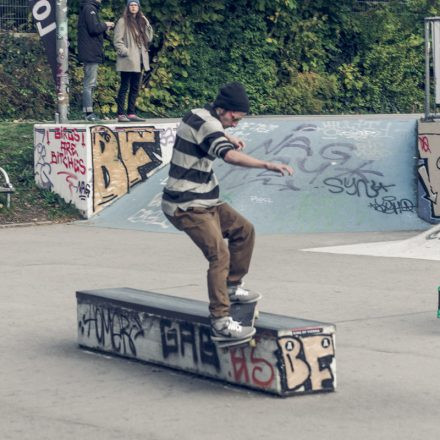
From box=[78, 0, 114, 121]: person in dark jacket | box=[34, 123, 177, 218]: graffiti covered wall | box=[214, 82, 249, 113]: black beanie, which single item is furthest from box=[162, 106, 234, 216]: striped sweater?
box=[78, 0, 114, 121]: person in dark jacket

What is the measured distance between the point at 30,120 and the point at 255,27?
579cm

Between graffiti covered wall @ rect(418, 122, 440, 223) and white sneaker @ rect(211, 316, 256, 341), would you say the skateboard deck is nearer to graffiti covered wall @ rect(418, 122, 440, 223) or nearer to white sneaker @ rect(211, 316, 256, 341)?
white sneaker @ rect(211, 316, 256, 341)

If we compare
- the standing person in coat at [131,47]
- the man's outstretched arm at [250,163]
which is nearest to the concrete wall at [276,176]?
the standing person in coat at [131,47]

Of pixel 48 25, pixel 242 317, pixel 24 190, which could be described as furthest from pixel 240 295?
pixel 48 25

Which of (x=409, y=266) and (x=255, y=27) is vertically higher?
(x=255, y=27)

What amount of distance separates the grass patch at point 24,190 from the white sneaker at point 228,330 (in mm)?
9765

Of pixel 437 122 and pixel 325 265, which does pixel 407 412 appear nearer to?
pixel 325 265

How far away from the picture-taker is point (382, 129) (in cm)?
1705

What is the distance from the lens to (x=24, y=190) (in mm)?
17250

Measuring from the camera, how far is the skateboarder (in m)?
6.93

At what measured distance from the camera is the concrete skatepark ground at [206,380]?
6055mm

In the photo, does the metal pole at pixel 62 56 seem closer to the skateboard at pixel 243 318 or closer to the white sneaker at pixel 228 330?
the skateboard at pixel 243 318

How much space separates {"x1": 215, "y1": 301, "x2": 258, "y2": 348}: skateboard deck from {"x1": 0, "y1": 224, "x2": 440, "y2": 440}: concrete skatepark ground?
0.29m

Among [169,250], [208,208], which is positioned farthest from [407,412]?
[169,250]
